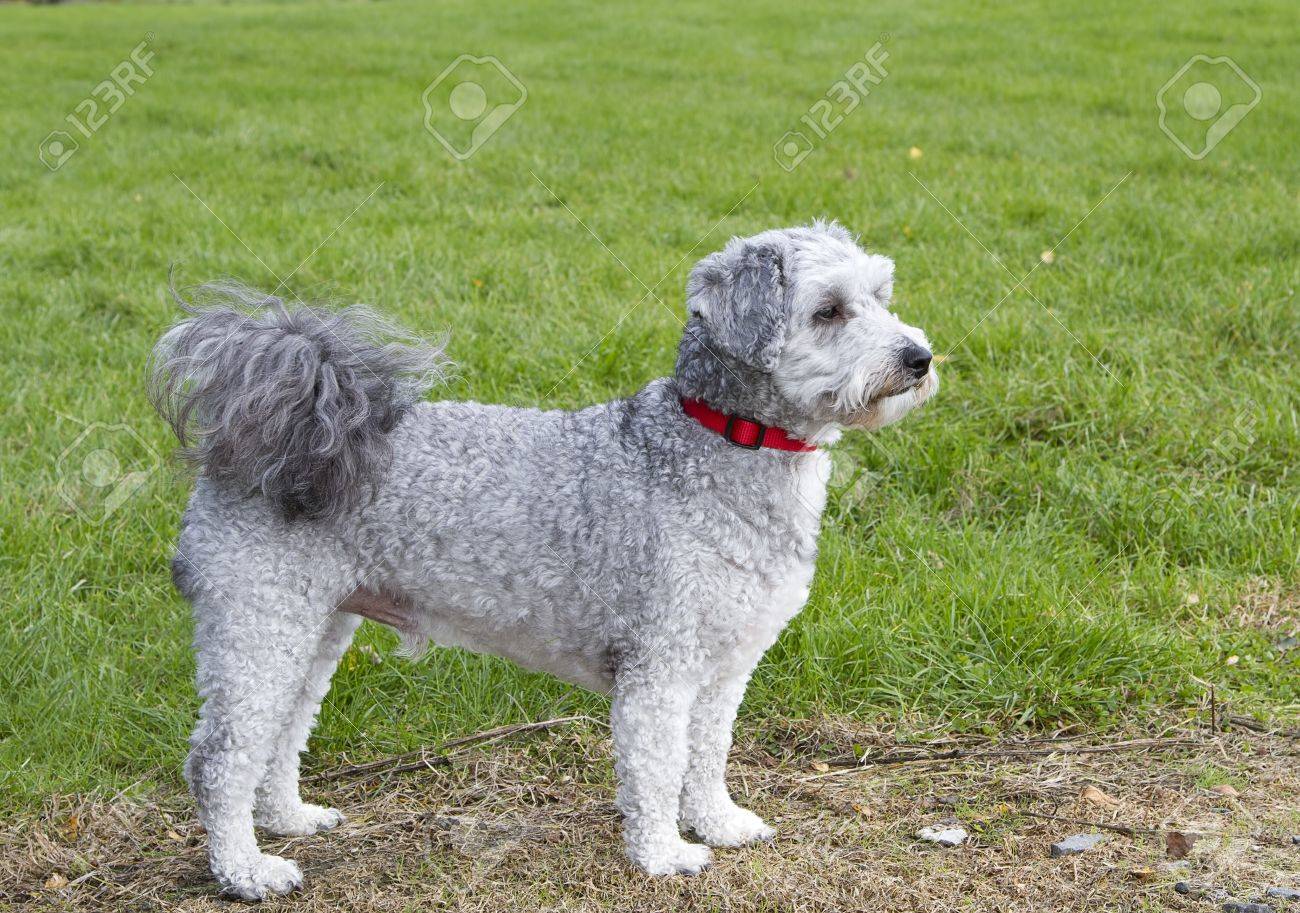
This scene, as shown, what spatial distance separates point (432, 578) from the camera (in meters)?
3.60

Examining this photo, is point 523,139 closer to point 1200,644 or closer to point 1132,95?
point 1132,95

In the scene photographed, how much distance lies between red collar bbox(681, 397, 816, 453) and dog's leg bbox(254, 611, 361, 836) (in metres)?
1.33

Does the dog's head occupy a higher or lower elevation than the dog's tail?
higher

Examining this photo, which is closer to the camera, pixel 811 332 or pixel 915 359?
pixel 915 359

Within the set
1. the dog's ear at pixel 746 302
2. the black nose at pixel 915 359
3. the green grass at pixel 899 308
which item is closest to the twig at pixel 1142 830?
the green grass at pixel 899 308

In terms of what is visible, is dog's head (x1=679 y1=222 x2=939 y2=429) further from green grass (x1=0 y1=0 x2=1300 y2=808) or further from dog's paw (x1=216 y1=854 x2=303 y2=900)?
dog's paw (x1=216 y1=854 x2=303 y2=900)

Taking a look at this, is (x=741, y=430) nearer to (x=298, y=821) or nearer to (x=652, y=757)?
(x=652, y=757)

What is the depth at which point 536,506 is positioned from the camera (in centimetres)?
360

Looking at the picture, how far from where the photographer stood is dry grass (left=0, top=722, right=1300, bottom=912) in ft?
11.7

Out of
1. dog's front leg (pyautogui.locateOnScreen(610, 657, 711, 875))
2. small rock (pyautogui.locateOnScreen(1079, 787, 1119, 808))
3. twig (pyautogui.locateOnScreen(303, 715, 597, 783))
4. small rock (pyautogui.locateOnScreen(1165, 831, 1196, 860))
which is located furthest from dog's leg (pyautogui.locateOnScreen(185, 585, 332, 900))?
small rock (pyautogui.locateOnScreen(1165, 831, 1196, 860))

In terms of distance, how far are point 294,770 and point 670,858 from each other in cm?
130

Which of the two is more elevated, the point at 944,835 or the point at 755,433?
the point at 755,433

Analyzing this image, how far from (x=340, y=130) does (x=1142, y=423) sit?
7.79 meters

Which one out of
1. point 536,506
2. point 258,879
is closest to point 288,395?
point 536,506
